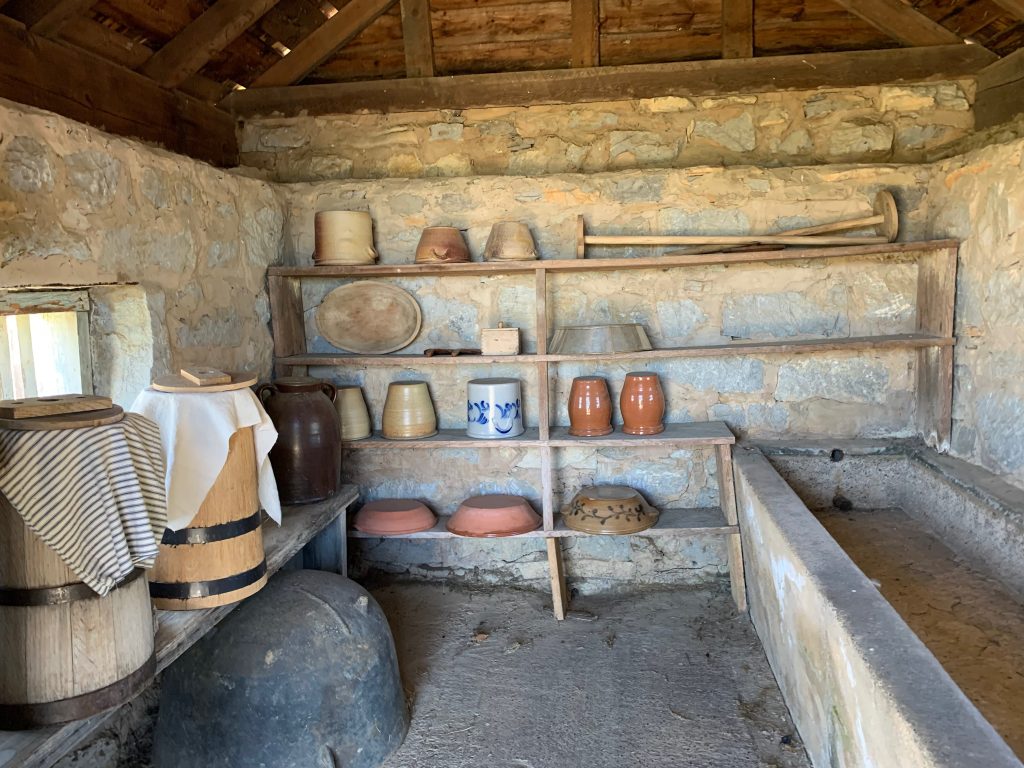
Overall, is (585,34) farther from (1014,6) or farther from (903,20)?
(1014,6)

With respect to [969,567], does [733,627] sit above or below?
below

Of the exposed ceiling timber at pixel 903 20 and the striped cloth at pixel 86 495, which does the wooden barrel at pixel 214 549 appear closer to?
the striped cloth at pixel 86 495

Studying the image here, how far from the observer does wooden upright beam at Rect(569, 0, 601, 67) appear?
315 cm

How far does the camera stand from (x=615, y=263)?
2.92m

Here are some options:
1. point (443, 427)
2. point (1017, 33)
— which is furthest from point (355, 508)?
point (1017, 33)

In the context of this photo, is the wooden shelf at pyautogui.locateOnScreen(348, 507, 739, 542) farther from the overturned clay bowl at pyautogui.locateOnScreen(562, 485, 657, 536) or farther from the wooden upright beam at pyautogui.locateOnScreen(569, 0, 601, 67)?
the wooden upright beam at pyautogui.locateOnScreen(569, 0, 601, 67)

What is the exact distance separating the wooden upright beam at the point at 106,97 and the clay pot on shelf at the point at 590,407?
1842 millimetres

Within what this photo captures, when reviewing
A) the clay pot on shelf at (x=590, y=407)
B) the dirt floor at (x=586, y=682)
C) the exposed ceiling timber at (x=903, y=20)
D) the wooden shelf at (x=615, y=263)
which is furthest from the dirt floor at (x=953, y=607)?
the exposed ceiling timber at (x=903, y=20)

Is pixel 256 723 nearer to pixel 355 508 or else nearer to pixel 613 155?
pixel 355 508

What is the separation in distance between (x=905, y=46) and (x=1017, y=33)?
385 mm

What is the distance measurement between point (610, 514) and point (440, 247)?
48.7 inches

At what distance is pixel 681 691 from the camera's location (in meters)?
2.48

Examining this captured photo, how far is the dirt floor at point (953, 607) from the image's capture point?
168 cm

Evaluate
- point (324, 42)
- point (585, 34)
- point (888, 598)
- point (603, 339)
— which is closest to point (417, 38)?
point (324, 42)
